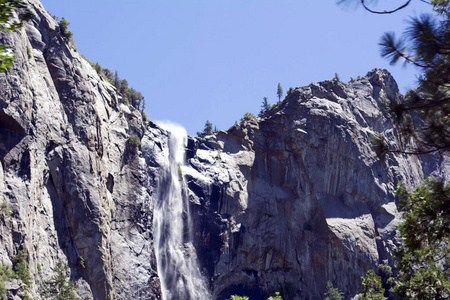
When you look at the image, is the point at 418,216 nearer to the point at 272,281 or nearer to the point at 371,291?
the point at 371,291

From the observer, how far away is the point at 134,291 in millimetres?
51125

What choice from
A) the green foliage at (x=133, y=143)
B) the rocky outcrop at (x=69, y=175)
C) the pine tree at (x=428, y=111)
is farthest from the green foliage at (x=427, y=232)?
the green foliage at (x=133, y=143)

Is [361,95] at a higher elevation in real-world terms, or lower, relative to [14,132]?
higher

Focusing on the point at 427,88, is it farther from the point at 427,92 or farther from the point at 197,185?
the point at 197,185

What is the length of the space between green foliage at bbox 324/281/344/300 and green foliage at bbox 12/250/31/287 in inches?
1332

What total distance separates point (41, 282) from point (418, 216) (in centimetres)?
3271

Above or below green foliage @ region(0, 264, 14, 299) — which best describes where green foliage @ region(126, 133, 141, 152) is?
above

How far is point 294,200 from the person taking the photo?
2675 inches

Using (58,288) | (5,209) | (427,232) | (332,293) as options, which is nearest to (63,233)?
(58,288)

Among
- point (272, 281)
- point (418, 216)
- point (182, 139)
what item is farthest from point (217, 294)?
point (418, 216)

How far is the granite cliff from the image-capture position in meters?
43.7

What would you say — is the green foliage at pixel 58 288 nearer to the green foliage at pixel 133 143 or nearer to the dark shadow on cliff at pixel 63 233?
the dark shadow on cliff at pixel 63 233

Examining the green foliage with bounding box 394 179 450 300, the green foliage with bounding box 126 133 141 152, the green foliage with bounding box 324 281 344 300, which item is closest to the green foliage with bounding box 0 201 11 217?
the green foliage with bounding box 126 133 141 152

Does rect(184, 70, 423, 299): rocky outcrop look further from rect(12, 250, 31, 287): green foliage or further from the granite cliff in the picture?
rect(12, 250, 31, 287): green foliage
